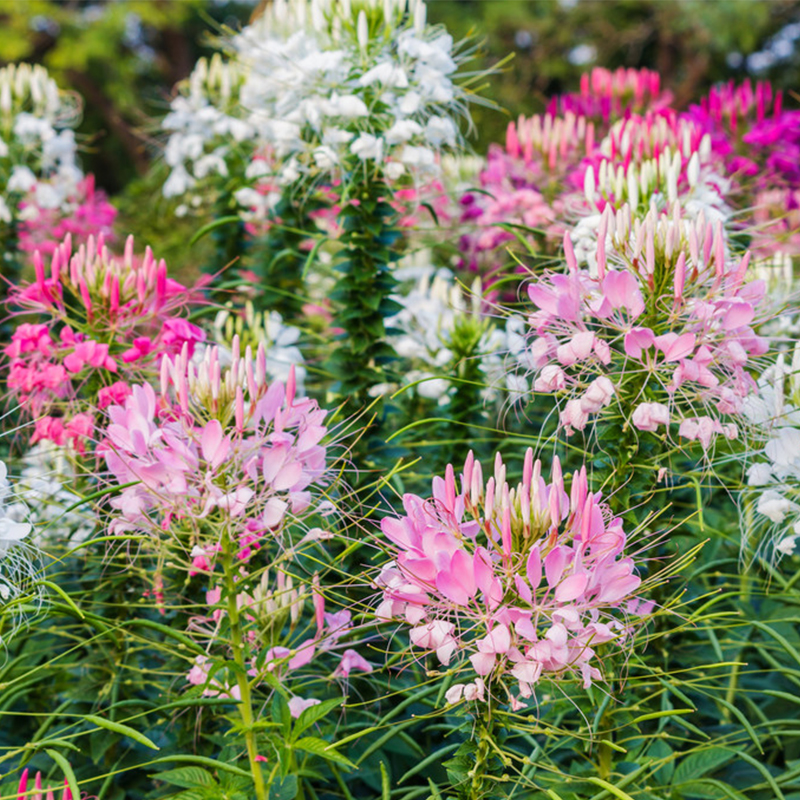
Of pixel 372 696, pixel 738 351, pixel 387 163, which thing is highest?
pixel 387 163

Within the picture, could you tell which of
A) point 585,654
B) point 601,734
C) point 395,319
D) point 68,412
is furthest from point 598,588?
point 395,319

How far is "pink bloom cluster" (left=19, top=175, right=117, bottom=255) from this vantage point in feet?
11.6

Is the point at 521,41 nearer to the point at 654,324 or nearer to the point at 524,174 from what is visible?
the point at 524,174

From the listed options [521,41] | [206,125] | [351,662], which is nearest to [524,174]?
[206,125]

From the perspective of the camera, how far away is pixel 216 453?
1.41 metres

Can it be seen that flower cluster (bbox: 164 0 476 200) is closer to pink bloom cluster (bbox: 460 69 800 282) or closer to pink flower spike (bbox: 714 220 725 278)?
pink bloom cluster (bbox: 460 69 800 282)

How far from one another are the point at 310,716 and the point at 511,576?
1.59 feet

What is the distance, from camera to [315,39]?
255cm

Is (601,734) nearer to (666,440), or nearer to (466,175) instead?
(666,440)

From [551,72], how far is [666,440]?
11247 mm

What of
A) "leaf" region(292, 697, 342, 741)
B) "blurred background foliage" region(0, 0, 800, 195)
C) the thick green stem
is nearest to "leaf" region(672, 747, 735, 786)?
"leaf" region(292, 697, 342, 741)

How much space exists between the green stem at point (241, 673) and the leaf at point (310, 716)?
0.26 feet

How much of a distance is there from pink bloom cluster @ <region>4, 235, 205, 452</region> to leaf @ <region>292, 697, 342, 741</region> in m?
0.81

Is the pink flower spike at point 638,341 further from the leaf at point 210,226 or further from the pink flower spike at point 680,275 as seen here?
the leaf at point 210,226
